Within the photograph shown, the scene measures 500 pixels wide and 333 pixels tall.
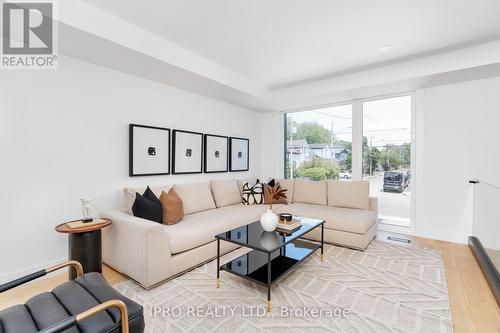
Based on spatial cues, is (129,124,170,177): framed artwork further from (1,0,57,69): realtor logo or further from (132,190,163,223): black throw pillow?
(1,0,57,69): realtor logo

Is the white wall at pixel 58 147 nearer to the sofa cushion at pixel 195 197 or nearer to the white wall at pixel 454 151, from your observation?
the sofa cushion at pixel 195 197

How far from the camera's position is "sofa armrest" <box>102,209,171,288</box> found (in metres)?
2.23

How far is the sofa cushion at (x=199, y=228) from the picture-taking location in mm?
2494

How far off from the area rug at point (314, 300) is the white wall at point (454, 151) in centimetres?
115

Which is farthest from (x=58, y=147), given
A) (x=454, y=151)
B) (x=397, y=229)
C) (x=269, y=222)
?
(x=454, y=151)

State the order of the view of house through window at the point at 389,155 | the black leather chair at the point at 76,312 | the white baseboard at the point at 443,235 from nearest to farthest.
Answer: the black leather chair at the point at 76,312, the white baseboard at the point at 443,235, the view of house through window at the point at 389,155

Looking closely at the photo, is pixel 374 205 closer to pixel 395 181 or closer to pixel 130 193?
pixel 395 181

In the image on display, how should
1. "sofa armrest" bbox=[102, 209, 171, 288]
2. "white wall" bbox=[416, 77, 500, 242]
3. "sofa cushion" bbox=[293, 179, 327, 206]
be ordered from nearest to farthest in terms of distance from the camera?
"sofa armrest" bbox=[102, 209, 171, 288] → "white wall" bbox=[416, 77, 500, 242] → "sofa cushion" bbox=[293, 179, 327, 206]

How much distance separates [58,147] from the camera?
8.57 ft

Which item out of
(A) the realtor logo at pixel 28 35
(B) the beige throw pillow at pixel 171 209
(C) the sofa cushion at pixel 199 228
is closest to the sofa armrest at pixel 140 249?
(C) the sofa cushion at pixel 199 228

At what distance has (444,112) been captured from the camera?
365 centimetres

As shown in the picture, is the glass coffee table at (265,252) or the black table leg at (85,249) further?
the black table leg at (85,249)

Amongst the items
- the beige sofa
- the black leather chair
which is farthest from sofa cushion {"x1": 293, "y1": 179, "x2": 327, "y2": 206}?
the black leather chair

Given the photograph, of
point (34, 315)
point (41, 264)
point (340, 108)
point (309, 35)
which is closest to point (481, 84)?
point (340, 108)
